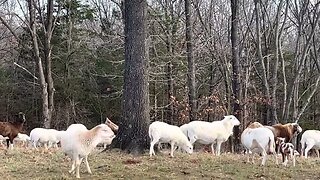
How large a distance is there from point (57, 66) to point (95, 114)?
4.69m

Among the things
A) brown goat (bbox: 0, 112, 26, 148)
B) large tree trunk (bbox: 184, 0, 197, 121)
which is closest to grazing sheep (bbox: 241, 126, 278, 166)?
brown goat (bbox: 0, 112, 26, 148)

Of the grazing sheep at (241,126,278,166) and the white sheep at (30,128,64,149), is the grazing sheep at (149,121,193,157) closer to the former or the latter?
the grazing sheep at (241,126,278,166)

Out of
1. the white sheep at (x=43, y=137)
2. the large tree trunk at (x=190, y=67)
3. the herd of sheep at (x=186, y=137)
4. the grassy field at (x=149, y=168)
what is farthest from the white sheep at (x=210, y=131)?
the large tree trunk at (x=190, y=67)

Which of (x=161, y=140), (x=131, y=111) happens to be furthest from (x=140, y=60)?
(x=161, y=140)

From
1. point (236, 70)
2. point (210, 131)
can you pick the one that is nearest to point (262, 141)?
point (210, 131)

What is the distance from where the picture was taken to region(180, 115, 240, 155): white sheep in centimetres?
1538

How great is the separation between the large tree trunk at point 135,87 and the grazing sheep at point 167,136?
0.24 m

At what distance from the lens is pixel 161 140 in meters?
13.8

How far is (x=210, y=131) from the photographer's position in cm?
1537

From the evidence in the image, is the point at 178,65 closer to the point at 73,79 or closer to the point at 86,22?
the point at 73,79

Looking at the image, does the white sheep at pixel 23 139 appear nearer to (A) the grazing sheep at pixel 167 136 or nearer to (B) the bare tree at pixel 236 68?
(B) the bare tree at pixel 236 68

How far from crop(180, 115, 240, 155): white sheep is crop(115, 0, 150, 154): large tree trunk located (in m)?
2.73

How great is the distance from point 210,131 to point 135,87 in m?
3.43

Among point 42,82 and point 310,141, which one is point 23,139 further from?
point 310,141
